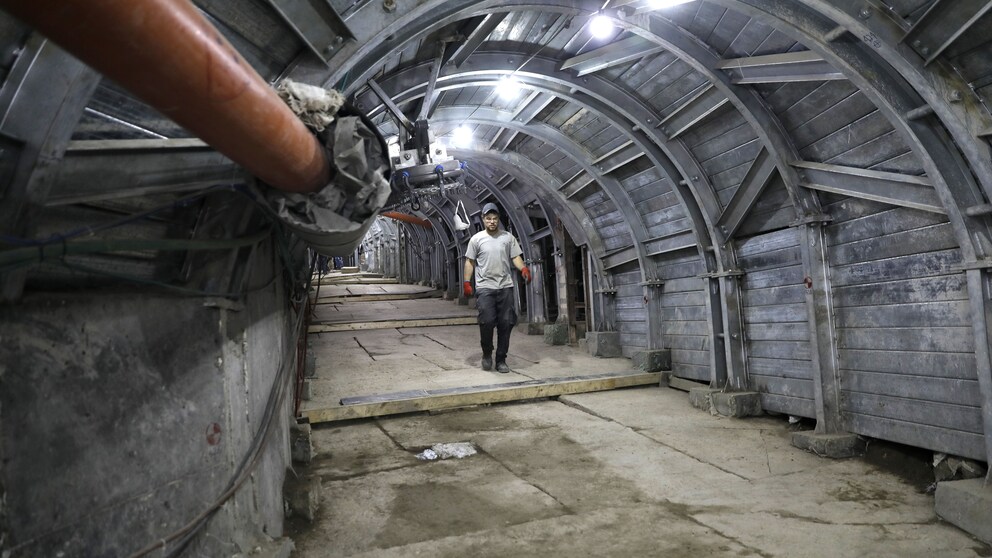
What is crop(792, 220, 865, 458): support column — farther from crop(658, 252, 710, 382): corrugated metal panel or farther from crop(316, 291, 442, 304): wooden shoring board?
crop(316, 291, 442, 304): wooden shoring board

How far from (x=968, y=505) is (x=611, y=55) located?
450 cm

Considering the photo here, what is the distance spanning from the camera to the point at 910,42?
359cm

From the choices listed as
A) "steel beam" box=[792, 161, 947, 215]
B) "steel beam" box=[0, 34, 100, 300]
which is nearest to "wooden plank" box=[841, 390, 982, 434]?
"steel beam" box=[792, 161, 947, 215]

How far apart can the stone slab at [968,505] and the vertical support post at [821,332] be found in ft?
4.26

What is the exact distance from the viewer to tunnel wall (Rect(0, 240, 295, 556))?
1.72m

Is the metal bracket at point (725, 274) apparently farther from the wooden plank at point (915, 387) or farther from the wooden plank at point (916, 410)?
the wooden plank at point (916, 410)

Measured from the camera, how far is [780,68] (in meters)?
4.63

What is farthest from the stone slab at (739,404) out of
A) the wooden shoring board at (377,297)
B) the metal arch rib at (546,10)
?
the wooden shoring board at (377,297)

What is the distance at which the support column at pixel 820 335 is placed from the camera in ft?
15.5

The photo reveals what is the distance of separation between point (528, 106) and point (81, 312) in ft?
19.0

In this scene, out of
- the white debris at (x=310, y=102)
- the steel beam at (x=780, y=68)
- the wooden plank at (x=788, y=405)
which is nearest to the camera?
the white debris at (x=310, y=102)

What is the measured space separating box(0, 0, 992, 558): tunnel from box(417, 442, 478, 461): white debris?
86 cm

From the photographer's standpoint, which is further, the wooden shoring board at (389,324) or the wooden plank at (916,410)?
the wooden shoring board at (389,324)

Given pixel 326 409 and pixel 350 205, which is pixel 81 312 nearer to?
pixel 350 205
